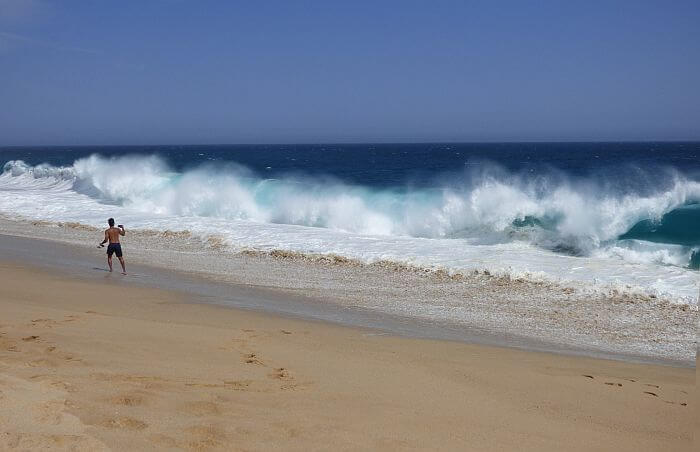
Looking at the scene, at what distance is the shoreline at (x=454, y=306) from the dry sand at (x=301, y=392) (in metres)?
1.05

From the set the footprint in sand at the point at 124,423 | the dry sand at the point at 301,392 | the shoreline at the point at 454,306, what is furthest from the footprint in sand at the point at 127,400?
the shoreline at the point at 454,306

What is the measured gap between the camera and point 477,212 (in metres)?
20.0

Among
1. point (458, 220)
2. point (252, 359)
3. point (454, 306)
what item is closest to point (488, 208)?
point (458, 220)

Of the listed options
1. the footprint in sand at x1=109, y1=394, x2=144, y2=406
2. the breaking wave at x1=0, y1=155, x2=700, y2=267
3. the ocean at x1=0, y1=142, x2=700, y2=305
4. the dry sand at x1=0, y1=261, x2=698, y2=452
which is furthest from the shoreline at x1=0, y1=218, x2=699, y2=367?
the breaking wave at x1=0, y1=155, x2=700, y2=267

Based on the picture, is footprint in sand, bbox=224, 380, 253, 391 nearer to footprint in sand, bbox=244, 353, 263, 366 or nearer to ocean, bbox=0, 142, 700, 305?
footprint in sand, bbox=244, 353, 263, 366

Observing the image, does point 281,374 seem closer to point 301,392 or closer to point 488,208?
point 301,392

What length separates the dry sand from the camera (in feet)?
13.9

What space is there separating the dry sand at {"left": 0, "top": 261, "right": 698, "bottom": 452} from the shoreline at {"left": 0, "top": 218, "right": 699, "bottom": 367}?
1.05 m

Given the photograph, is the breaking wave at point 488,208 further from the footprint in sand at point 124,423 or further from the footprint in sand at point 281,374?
the footprint in sand at point 124,423

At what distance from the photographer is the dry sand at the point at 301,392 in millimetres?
4230

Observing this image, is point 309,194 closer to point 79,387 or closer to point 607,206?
point 607,206

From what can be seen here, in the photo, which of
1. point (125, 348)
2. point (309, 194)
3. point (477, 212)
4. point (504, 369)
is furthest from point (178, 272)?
point (309, 194)

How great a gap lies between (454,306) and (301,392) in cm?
580

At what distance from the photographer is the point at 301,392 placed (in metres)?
5.17
